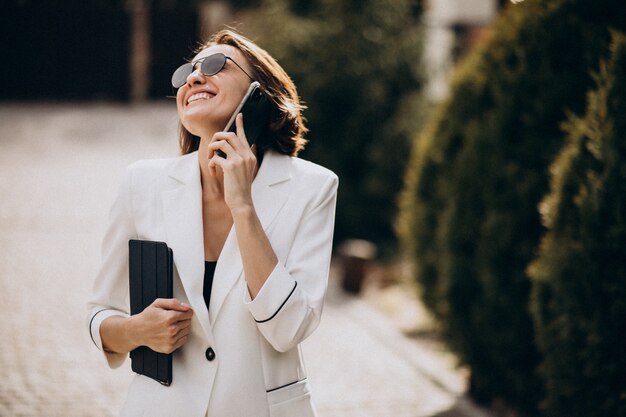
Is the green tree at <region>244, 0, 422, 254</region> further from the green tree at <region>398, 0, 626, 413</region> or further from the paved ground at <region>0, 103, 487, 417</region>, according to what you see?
the green tree at <region>398, 0, 626, 413</region>

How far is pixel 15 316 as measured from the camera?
806cm

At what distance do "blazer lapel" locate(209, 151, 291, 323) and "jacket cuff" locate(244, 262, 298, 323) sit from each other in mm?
151

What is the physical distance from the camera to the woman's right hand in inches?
101

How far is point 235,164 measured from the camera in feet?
8.35

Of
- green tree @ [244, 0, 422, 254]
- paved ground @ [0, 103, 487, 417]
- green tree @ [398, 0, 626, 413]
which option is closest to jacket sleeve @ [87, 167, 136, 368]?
paved ground @ [0, 103, 487, 417]

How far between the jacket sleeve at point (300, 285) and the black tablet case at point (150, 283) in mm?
296

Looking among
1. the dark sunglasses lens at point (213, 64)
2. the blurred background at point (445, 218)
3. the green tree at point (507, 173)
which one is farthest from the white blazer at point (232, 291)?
the green tree at point (507, 173)

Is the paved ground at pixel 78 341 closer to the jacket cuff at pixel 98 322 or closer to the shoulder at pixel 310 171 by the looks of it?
the jacket cuff at pixel 98 322

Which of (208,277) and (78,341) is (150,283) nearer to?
(208,277)

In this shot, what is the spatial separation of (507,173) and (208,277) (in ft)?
11.7

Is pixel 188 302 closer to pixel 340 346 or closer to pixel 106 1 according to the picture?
pixel 340 346

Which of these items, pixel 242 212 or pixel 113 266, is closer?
pixel 242 212

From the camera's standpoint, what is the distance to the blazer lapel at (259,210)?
8.58ft

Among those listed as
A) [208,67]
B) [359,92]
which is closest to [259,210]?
[208,67]
